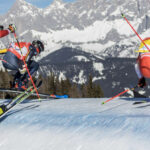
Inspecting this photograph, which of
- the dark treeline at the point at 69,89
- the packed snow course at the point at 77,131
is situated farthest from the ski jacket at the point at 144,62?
the dark treeline at the point at 69,89

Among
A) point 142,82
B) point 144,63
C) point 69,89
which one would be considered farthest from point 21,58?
point 69,89

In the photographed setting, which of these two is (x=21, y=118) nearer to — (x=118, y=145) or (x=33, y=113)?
(x=33, y=113)

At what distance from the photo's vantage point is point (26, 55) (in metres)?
9.12

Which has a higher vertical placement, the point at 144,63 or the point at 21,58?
the point at 21,58

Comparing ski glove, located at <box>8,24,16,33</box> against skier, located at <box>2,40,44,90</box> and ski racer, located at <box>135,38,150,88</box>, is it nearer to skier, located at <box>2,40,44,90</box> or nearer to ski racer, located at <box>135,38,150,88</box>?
skier, located at <box>2,40,44,90</box>

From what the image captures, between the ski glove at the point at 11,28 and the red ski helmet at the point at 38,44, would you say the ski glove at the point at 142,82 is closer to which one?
the red ski helmet at the point at 38,44

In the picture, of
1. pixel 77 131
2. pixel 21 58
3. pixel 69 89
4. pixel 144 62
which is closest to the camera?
pixel 77 131

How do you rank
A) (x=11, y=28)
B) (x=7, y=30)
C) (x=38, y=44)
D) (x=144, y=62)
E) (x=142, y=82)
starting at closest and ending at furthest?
1. (x=144, y=62)
2. (x=142, y=82)
3. (x=7, y=30)
4. (x=11, y=28)
5. (x=38, y=44)

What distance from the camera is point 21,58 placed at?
905cm

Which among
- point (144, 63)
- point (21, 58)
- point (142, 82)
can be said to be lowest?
point (142, 82)

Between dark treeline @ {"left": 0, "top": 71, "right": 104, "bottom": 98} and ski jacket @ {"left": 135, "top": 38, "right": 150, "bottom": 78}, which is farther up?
ski jacket @ {"left": 135, "top": 38, "right": 150, "bottom": 78}

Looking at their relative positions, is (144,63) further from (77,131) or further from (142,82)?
(77,131)

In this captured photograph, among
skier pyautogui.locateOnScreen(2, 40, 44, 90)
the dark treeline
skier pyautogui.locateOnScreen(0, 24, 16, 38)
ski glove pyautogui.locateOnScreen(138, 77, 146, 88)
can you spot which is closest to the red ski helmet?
skier pyautogui.locateOnScreen(2, 40, 44, 90)

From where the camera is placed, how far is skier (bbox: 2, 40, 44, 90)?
9055 mm
